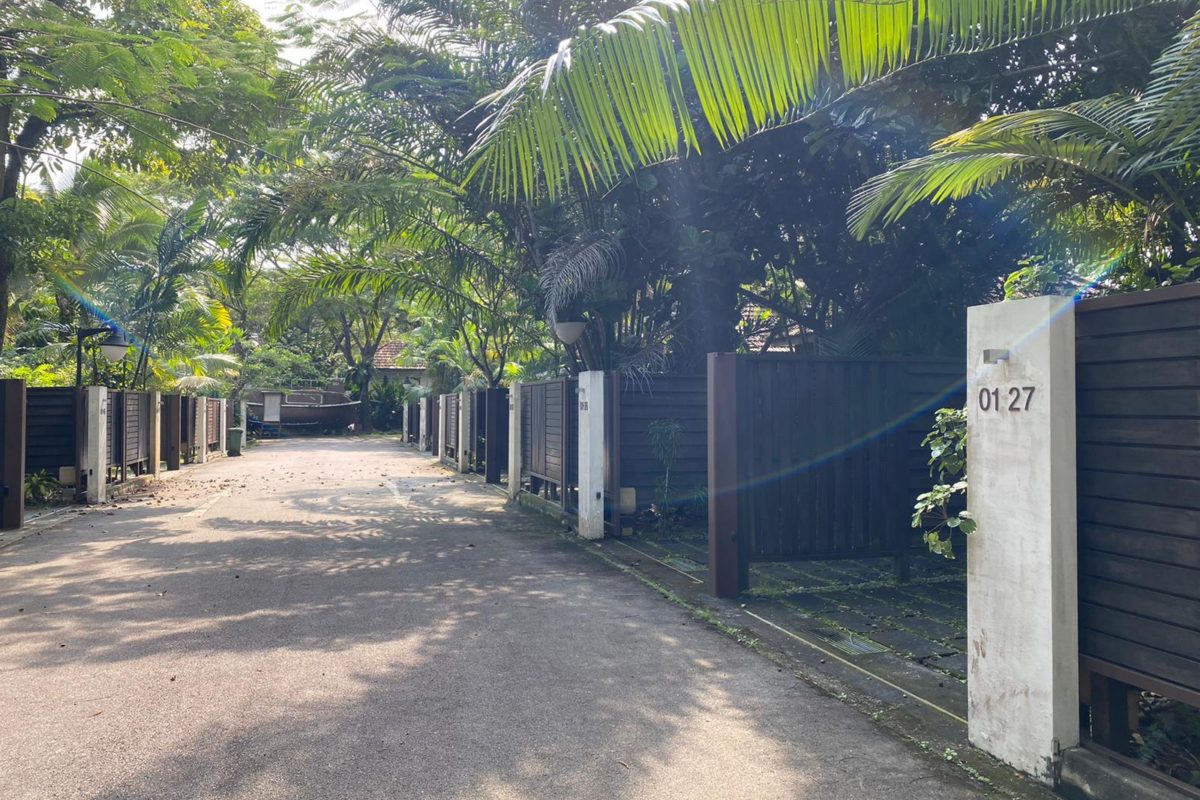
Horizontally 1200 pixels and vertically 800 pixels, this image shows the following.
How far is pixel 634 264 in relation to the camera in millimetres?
10172

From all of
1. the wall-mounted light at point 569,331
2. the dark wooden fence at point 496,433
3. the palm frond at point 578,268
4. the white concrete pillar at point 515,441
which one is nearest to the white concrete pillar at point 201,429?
the dark wooden fence at point 496,433

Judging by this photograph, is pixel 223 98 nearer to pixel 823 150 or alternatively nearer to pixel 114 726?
pixel 823 150

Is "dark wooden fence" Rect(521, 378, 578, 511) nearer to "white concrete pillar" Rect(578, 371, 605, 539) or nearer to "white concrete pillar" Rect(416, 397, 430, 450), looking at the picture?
"white concrete pillar" Rect(578, 371, 605, 539)

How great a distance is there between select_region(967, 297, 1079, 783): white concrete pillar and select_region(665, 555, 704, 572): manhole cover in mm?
4159

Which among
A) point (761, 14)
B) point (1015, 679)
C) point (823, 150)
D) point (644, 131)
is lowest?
point (1015, 679)

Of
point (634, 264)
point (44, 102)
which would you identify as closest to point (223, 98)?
point (44, 102)

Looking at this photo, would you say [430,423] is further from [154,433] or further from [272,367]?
[272,367]

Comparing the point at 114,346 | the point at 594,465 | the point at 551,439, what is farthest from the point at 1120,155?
the point at 114,346

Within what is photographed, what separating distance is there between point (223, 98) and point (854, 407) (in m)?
8.62

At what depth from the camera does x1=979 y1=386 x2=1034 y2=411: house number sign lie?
134 inches

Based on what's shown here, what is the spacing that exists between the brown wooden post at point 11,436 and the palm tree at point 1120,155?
8.89m

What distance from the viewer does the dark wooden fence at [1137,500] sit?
2.95 meters

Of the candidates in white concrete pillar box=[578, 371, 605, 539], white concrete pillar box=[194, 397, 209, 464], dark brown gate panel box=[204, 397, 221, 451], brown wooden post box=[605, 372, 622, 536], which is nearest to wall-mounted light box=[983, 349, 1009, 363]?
brown wooden post box=[605, 372, 622, 536]

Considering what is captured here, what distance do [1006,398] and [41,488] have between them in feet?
41.7
